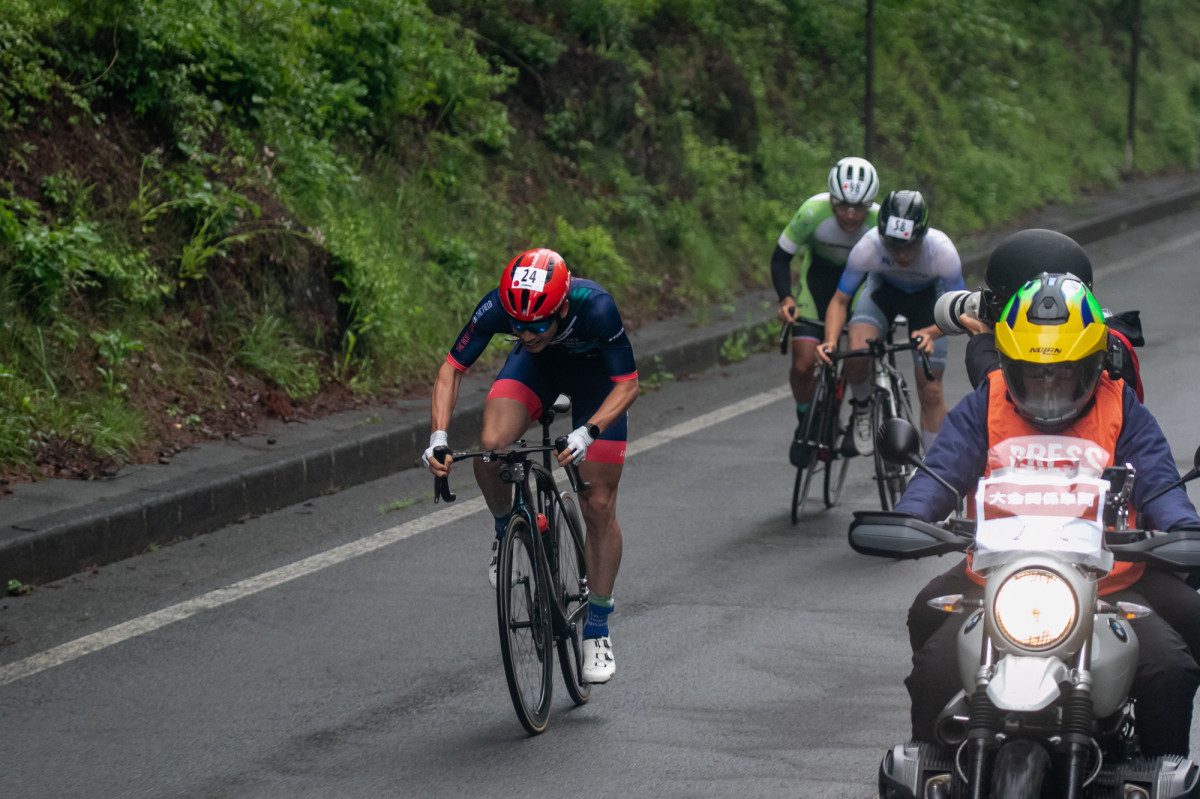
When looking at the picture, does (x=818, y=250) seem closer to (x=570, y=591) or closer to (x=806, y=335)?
(x=806, y=335)

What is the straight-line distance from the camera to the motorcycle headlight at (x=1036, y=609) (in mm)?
3146

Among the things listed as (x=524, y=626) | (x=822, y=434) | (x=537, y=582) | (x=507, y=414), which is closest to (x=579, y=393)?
(x=507, y=414)

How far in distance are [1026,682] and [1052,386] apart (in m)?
0.86

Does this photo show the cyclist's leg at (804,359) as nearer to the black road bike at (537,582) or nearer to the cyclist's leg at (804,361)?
the cyclist's leg at (804,361)

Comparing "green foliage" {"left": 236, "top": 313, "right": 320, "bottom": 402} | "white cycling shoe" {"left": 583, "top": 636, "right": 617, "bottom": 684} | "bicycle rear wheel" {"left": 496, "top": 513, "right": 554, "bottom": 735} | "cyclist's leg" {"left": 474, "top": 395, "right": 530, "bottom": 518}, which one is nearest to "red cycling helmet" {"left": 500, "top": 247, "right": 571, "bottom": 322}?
"cyclist's leg" {"left": 474, "top": 395, "right": 530, "bottom": 518}

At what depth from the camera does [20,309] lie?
28.1 ft

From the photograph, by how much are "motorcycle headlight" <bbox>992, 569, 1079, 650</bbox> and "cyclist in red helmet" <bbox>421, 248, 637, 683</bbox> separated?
2263mm

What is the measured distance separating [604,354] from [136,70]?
232 inches

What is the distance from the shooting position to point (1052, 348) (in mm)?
3525

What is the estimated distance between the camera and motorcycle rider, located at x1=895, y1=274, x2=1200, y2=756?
348 cm

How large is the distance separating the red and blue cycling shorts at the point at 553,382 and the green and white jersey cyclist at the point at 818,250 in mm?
2593

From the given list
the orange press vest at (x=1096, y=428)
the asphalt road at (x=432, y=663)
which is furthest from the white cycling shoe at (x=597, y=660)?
the orange press vest at (x=1096, y=428)

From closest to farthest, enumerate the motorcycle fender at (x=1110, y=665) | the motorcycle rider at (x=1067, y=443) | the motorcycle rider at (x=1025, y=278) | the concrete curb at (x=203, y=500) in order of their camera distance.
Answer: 1. the motorcycle fender at (x=1110, y=665)
2. the motorcycle rider at (x=1067, y=443)
3. the motorcycle rider at (x=1025, y=278)
4. the concrete curb at (x=203, y=500)

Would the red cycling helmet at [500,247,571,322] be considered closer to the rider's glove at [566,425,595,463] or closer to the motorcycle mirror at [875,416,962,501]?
the rider's glove at [566,425,595,463]
